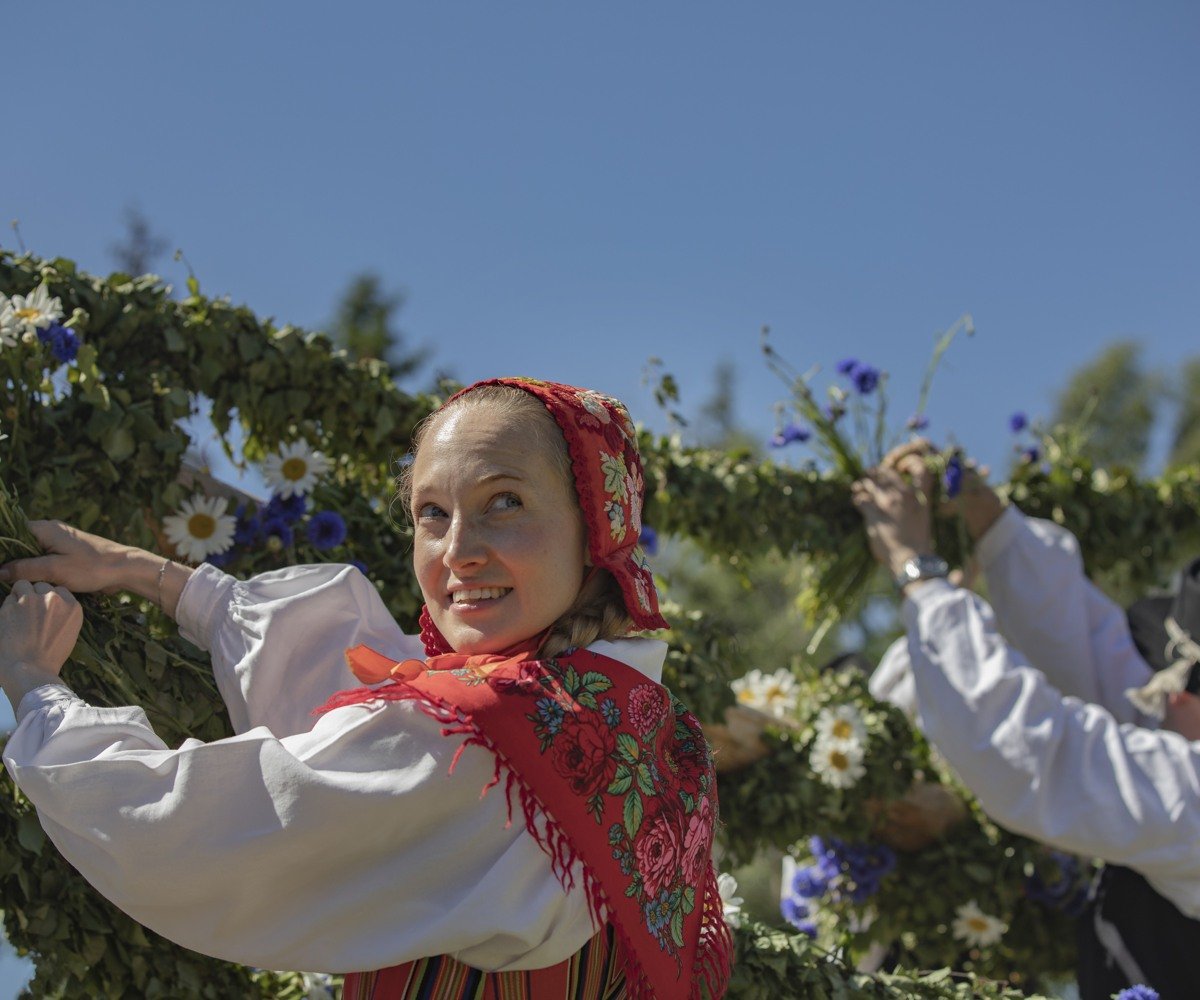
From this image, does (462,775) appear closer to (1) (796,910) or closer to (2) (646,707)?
(2) (646,707)

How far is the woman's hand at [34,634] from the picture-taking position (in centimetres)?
177

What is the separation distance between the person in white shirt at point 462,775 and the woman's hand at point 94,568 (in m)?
0.04

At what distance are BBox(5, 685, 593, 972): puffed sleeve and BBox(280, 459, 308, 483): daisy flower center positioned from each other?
133 centimetres

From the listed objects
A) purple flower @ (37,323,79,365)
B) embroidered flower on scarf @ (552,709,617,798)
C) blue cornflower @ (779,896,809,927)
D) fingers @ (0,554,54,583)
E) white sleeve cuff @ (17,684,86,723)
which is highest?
purple flower @ (37,323,79,365)

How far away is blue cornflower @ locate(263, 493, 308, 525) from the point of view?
9.32 feet

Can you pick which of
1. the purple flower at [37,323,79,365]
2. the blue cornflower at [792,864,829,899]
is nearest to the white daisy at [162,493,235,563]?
the purple flower at [37,323,79,365]

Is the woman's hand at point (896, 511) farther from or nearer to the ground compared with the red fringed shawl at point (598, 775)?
farther from the ground

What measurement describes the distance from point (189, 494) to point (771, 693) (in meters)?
2.02

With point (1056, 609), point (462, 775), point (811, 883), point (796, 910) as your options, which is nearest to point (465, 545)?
point (462, 775)

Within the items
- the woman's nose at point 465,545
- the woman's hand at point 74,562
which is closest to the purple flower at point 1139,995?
the woman's nose at point 465,545

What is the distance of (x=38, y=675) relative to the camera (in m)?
1.78

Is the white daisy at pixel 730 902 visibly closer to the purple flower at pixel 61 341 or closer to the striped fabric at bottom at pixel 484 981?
the striped fabric at bottom at pixel 484 981

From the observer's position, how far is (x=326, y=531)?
9.30 feet

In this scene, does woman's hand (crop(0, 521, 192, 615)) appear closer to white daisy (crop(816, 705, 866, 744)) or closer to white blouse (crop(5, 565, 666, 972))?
white blouse (crop(5, 565, 666, 972))
